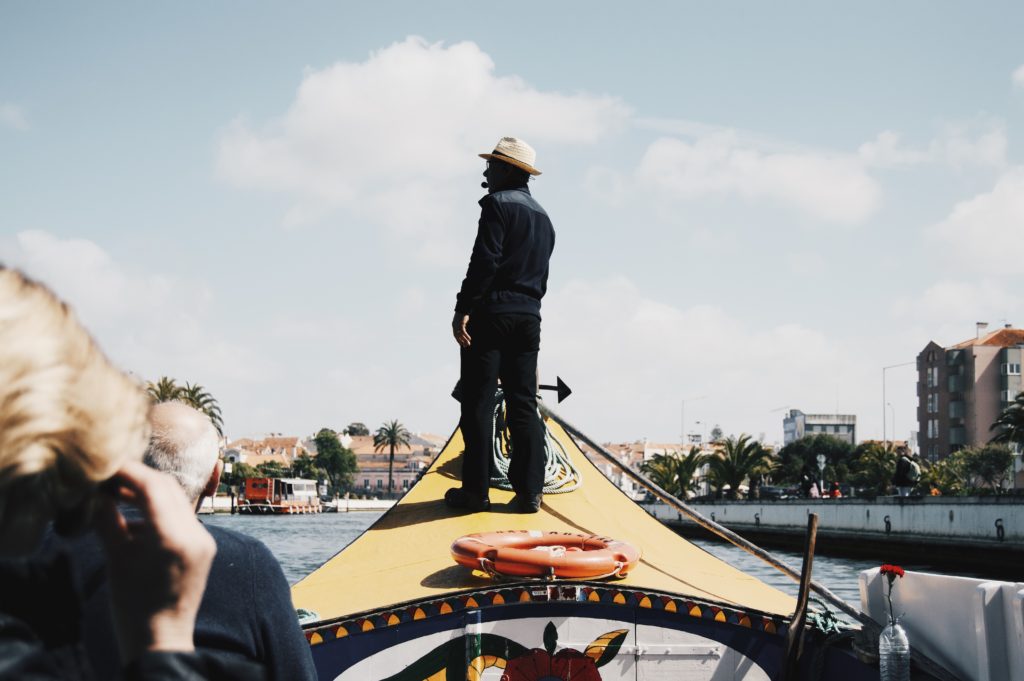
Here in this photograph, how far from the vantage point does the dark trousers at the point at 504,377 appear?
453cm

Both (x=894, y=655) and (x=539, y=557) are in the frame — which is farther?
(x=539, y=557)

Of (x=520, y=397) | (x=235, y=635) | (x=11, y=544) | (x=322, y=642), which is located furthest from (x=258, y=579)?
(x=520, y=397)

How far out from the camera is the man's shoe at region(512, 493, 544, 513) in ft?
15.7

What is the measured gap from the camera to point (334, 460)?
388 feet

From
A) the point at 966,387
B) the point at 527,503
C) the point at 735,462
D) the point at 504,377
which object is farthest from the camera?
the point at 966,387

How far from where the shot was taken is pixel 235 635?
1.31m

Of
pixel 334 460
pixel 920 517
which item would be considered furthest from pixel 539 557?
pixel 334 460

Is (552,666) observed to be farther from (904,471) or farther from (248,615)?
(904,471)

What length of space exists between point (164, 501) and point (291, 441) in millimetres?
142831

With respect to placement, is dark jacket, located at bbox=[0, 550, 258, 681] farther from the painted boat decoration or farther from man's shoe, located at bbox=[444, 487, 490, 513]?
man's shoe, located at bbox=[444, 487, 490, 513]

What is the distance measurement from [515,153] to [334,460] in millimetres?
116688

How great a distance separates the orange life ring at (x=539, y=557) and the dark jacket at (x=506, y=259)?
3.71 ft

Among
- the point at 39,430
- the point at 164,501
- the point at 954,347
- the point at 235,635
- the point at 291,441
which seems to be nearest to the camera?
the point at 39,430

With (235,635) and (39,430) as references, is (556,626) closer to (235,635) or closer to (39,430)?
(235,635)
